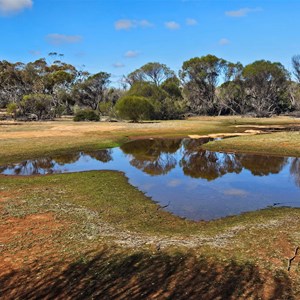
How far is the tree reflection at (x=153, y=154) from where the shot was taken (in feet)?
106

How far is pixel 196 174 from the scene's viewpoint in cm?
2906

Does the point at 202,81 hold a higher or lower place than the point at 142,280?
higher

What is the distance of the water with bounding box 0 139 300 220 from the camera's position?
786 inches

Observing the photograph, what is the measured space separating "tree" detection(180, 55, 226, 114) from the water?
92.8 m

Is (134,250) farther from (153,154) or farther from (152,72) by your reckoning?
(152,72)

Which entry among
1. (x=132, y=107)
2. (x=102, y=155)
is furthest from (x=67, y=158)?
(x=132, y=107)

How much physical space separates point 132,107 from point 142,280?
85160 millimetres

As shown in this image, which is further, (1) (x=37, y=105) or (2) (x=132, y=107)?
(1) (x=37, y=105)

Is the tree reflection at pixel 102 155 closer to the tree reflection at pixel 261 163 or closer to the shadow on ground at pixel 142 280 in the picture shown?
the tree reflection at pixel 261 163

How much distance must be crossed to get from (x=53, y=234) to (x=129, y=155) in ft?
85.1

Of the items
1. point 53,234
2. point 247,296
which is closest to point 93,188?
point 53,234

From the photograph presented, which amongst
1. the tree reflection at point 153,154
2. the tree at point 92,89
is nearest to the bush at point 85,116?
the tree at point 92,89

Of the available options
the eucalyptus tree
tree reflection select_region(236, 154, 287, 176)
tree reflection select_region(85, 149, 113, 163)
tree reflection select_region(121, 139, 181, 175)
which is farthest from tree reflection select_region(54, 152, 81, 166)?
the eucalyptus tree

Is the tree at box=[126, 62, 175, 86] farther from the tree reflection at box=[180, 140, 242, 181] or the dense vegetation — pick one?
the tree reflection at box=[180, 140, 242, 181]
